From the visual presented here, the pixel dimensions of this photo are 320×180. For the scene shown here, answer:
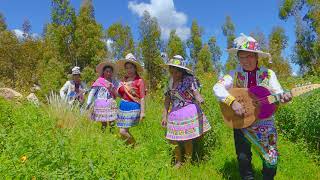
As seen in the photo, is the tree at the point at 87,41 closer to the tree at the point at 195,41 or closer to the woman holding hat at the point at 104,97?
the tree at the point at 195,41

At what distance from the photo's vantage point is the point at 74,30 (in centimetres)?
2081

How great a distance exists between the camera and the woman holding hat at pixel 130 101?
21.4 feet

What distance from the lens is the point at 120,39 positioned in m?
25.5

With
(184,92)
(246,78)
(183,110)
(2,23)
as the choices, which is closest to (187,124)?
(183,110)

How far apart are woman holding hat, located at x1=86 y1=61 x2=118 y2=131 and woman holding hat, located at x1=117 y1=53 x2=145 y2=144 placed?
87 centimetres

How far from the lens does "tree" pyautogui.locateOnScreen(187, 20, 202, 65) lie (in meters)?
28.5

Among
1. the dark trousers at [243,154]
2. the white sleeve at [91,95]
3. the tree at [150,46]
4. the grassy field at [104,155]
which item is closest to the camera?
the grassy field at [104,155]

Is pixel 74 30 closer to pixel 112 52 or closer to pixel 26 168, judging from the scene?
pixel 112 52

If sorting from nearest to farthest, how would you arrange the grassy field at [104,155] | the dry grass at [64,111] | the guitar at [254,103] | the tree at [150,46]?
the grassy field at [104,155] → the guitar at [254,103] → the dry grass at [64,111] → the tree at [150,46]

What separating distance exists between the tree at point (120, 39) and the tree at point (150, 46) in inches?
89.5

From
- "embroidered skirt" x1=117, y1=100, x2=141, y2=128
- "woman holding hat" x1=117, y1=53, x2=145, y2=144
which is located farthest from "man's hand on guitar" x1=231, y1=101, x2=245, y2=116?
"embroidered skirt" x1=117, y1=100, x2=141, y2=128

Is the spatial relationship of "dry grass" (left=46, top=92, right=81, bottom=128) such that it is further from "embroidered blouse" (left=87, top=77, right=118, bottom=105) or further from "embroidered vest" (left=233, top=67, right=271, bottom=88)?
"embroidered vest" (left=233, top=67, right=271, bottom=88)

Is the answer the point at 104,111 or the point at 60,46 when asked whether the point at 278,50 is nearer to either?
the point at 60,46

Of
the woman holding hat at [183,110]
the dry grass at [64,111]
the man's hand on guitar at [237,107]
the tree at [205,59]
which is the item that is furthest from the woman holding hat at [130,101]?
the tree at [205,59]
